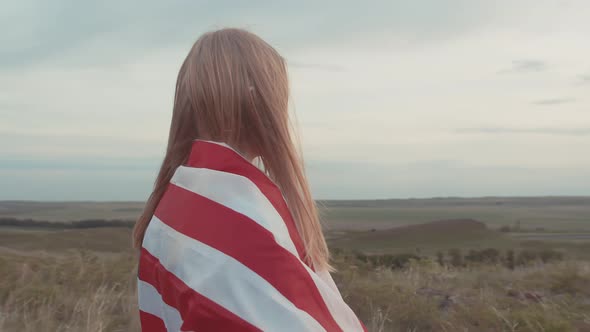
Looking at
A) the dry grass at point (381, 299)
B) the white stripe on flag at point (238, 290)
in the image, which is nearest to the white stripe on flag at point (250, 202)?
the white stripe on flag at point (238, 290)

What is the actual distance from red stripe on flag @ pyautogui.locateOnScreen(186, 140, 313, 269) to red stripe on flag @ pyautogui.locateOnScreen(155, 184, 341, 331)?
0.34ft

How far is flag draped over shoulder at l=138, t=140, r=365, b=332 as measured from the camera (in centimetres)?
153

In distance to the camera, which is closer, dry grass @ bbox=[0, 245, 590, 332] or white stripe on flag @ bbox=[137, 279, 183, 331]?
white stripe on flag @ bbox=[137, 279, 183, 331]

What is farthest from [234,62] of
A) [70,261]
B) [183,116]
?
[70,261]

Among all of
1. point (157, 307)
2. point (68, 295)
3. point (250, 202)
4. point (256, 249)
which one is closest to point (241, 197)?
point (250, 202)

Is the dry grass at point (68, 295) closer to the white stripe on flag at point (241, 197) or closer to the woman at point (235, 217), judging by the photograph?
the woman at point (235, 217)

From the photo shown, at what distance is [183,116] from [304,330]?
0.78 m

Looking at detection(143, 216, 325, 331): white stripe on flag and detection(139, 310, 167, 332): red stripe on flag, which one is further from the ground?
detection(143, 216, 325, 331): white stripe on flag

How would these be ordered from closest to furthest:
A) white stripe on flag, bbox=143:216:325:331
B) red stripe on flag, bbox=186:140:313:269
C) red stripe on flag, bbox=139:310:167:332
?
1. white stripe on flag, bbox=143:216:325:331
2. red stripe on flag, bbox=186:140:313:269
3. red stripe on flag, bbox=139:310:167:332

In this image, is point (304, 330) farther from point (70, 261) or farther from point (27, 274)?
point (70, 261)

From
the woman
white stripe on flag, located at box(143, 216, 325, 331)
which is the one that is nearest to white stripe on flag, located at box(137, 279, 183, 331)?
the woman

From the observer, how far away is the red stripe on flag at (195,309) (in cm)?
152

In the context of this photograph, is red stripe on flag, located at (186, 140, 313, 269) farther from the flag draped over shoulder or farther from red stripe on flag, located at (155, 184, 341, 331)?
red stripe on flag, located at (155, 184, 341, 331)

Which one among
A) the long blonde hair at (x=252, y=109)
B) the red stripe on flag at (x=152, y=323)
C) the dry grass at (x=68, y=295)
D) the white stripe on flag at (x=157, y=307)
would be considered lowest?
the dry grass at (x=68, y=295)
